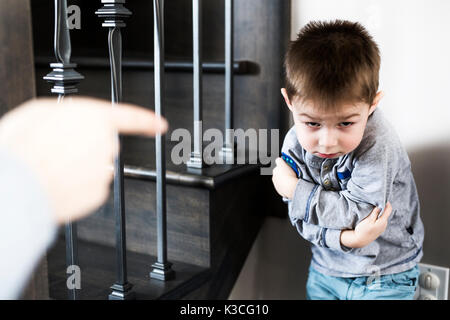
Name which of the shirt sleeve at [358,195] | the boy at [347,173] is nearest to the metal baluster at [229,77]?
the boy at [347,173]

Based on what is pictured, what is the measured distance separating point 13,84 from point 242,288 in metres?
0.96

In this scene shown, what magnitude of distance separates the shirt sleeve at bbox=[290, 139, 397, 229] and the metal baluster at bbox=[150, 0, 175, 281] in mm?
306

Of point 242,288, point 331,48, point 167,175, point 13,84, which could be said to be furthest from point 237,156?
point 13,84

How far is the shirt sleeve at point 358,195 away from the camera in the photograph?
899mm

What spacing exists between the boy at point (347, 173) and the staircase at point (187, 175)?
0.21 metres

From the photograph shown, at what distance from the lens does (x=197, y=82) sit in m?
1.13

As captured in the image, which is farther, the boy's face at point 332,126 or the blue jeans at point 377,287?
the blue jeans at point 377,287

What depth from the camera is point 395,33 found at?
117 centimetres

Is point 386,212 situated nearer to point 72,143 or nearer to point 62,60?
point 62,60

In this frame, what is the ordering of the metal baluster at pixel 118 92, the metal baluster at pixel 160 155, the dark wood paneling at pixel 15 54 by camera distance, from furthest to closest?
the metal baluster at pixel 160 155 < the metal baluster at pixel 118 92 < the dark wood paneling at pixel 15 54

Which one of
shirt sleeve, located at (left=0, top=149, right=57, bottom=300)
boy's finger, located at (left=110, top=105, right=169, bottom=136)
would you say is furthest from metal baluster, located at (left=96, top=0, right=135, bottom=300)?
boy's finger, located at (left=110, top=105, right=169, bottom=136)

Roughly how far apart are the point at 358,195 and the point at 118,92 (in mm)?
505

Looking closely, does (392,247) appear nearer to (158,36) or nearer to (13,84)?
(158,36)

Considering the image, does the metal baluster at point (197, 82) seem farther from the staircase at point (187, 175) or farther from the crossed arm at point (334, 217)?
the crossed arm at point (334, 217)
